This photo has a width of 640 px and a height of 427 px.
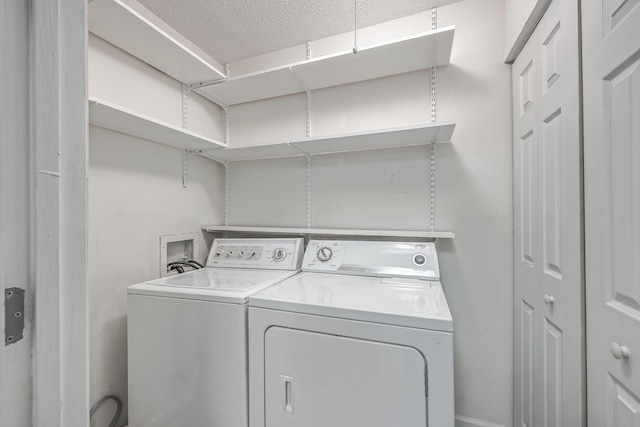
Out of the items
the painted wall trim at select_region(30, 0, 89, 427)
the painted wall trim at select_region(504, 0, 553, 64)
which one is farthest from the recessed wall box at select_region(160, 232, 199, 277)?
the painted wall trim at select_region(504, 0, 553, 64)

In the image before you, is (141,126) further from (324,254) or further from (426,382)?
(426,382)

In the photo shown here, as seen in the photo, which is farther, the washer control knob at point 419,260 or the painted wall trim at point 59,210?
the washer control knob at point 419,260

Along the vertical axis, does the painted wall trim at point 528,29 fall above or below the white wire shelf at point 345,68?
below

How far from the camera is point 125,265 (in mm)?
Answer: 1515

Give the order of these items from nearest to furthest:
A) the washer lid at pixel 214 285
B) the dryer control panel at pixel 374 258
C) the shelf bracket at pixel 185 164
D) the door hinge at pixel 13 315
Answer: the door hinge at pixel 13 315 → the washer lid at pixel 214 285 → the dryer control panel at pixel 374 258 → the shelf bracket at pixel 185 164

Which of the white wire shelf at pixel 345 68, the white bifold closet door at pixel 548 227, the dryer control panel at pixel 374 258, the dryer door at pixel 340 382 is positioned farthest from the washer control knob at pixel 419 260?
the white wire shelf at pixel 345 68

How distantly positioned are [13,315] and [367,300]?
101 centimetres

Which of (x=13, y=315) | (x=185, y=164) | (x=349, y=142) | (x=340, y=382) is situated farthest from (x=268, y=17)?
(x=340, y=382)

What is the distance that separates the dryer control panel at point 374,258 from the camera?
59.2 inches

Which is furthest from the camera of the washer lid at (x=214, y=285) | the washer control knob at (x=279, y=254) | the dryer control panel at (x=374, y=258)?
the washer control knob at (x=279, y=254)

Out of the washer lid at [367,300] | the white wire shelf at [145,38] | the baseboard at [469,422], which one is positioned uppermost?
the white wire shelf at [145,38]

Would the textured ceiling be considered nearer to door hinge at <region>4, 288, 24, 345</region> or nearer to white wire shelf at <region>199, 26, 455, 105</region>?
white wire shelf at <region>199, 26, 455, 105</region>

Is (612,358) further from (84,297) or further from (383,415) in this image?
(84,297)

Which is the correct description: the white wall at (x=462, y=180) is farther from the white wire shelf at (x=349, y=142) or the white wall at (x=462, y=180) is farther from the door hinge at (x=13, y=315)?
the door hinge at (x=13, y=315)
